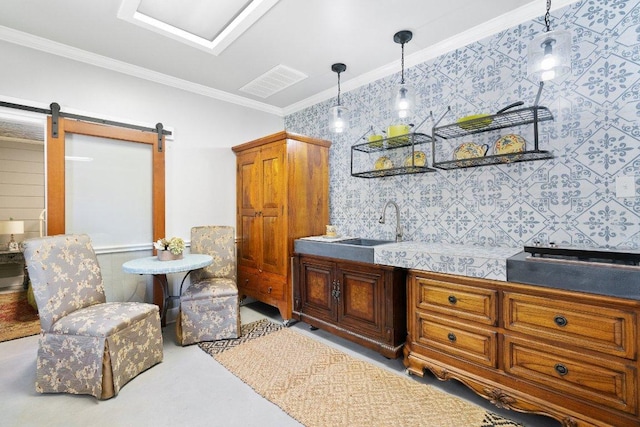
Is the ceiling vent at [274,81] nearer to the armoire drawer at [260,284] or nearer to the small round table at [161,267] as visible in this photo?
the small round table at [161,267]

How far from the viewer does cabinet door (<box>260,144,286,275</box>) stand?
10.6 ft

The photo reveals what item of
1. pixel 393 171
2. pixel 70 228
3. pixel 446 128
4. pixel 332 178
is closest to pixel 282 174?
pixel 332 178

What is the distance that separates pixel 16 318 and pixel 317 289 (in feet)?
11.3

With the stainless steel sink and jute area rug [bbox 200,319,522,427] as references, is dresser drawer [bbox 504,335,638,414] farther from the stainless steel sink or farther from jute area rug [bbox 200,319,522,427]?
the stainless steel sink

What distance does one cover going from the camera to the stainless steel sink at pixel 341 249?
2492 mm

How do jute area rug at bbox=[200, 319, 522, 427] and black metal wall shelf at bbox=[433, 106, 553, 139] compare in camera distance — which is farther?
black metal wall shelf at bbox=[433, 106, 553, 139]

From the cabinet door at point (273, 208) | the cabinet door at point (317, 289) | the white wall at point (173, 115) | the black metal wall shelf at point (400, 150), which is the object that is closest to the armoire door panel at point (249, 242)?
the cabinet door at point (273, 208)

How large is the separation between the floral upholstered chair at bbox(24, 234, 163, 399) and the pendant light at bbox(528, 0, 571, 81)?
10.2 ft

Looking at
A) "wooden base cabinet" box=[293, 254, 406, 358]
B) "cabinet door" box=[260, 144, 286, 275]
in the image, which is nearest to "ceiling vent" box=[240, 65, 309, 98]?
"cabinet door" box=[260, 144, 286, 275]

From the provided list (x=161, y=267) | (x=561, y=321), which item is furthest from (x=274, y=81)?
(x=561, y=321)

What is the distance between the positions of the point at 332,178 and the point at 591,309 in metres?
2.65

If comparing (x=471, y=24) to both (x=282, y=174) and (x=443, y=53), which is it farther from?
(x=282, y=174)

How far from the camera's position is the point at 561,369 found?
5.17 feet

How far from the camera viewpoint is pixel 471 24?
7.85 ft
